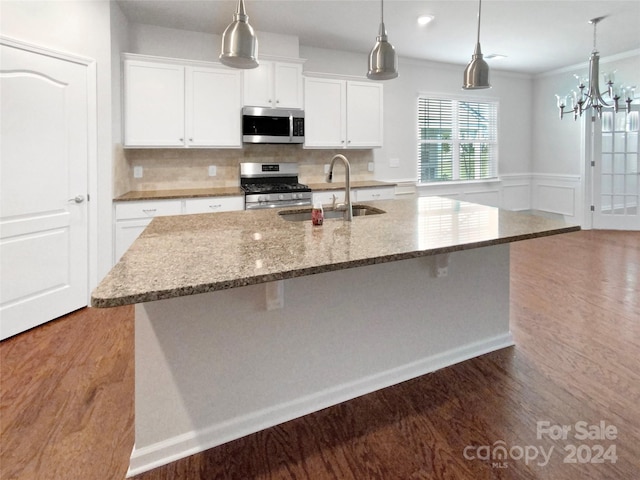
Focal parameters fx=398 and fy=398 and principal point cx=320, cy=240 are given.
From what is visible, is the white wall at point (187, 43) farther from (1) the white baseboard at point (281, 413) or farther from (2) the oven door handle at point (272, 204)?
(1) the white baseboard at point (281, 413)

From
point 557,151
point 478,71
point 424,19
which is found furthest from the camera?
point 557,151

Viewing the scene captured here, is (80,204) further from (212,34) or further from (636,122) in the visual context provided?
(636,122)

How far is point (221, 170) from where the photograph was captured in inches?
180

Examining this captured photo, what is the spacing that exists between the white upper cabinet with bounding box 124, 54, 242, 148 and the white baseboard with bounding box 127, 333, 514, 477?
3022 mm

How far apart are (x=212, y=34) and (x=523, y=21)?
3330mm

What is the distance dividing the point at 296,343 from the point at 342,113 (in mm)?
3558

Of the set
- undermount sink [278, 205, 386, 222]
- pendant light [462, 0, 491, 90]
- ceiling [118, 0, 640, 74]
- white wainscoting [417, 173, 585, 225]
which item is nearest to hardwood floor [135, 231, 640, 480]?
undermount sink [278, 205, 386, 222]

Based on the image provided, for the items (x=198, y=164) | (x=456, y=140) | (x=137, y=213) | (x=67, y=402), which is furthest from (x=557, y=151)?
(x=67, y=402)

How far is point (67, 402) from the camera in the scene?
2029mm

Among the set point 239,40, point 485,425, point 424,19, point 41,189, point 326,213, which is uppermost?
point 424,19

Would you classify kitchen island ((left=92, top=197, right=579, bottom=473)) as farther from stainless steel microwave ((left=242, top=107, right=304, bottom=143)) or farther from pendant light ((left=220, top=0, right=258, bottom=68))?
stainless steel microwave ((left=242, top=107, right=304, bottom=143))

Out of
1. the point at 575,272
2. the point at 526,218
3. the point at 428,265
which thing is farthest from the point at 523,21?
the point at 428,265

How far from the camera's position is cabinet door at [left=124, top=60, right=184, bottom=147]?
12.4 feet

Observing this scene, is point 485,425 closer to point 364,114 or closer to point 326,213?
point 326,213
